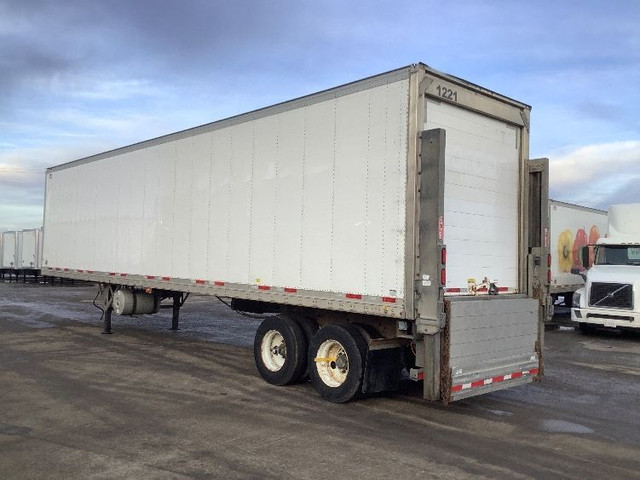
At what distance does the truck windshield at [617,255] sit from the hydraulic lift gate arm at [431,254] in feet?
38.9

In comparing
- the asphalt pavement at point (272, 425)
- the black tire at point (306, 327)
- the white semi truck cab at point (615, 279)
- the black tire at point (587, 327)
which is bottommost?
the asphalt pavement at point (272, 425)

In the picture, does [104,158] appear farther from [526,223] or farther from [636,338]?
[636,338]

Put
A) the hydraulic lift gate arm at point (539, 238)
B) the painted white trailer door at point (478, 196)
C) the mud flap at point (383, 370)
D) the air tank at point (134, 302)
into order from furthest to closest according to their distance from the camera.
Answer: the air tank at point (134, 302) < the hydraulic lift gate arm at point (539, 238) < the mud flap at point (383, 370) < the painted white trailer door at point (478, 196)

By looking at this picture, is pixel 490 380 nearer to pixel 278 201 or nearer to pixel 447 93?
pixel 447 93

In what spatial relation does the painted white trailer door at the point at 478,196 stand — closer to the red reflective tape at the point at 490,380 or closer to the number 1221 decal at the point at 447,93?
the number 1221 decal at the point at 447,93

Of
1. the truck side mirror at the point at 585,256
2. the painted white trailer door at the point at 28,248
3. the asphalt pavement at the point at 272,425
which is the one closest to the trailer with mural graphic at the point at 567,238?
the truck side mirror at the point at 585,256

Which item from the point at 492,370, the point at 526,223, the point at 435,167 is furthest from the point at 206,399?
the point at 526,223

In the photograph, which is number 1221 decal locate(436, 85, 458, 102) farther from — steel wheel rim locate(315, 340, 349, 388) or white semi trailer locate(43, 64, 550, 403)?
steel wheel rim locate(315, 340, 349, 388)

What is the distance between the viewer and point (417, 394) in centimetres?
861

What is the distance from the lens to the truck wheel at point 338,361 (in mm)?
7656

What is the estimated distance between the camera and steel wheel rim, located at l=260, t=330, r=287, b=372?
30.0ft

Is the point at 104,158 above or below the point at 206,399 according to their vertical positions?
above

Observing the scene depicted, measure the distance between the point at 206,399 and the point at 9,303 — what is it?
62.6ft

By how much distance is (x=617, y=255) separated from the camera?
16.5 meters
